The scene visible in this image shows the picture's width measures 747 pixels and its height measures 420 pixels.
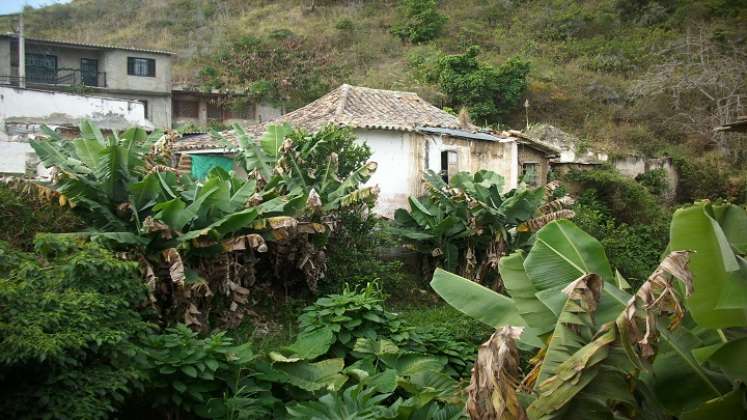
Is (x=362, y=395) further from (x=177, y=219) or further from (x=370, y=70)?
(x=370, y=70)

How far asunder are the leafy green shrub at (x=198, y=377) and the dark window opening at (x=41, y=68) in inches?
1207

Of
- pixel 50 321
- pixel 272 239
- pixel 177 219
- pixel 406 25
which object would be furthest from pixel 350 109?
pixel 406 25

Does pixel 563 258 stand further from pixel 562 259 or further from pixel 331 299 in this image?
pixel 331 299

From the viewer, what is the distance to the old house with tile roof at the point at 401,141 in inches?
670

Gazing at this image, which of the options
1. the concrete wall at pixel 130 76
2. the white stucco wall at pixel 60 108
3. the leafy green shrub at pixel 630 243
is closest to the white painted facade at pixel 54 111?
the white stucco wall at pixel 60 108

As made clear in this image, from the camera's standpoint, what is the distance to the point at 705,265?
472cm

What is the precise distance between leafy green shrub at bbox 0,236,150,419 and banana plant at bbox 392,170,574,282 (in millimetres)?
8777

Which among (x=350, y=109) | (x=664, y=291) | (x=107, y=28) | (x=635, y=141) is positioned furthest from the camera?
(x=107, y=28)

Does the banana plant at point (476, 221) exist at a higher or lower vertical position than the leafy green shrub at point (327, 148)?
lower

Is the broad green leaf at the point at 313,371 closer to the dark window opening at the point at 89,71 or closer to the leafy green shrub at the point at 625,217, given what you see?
the leafy green shrub at the point at 625,217

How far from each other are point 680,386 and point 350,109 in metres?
13.7

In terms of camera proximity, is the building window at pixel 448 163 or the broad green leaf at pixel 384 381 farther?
the building window at pixel 448 163

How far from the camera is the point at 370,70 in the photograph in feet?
117

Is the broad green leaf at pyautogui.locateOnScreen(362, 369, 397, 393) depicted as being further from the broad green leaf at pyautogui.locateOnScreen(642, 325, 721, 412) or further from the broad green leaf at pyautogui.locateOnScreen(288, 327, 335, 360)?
the broad green leaf at pyautogui.locateOnScreen(642, 325, 721, 412)
